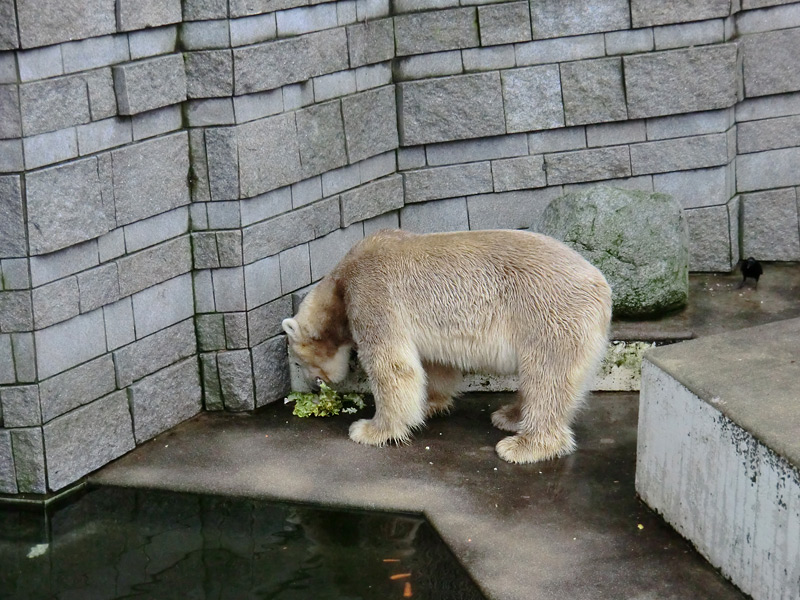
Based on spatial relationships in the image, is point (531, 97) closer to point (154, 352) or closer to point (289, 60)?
point (289, 60)

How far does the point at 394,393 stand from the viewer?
6652mm

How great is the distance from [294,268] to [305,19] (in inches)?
65.6

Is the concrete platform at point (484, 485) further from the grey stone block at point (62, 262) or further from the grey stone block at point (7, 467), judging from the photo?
the grey stone block at point (62, 262)

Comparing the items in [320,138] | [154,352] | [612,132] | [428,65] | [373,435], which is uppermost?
[428,65]

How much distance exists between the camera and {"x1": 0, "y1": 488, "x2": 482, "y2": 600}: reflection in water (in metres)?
5.35

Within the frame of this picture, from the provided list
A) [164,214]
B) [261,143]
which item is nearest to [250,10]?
[261,143]

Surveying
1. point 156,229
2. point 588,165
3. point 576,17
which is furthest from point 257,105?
point 588,165

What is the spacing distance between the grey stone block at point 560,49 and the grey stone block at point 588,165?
71 cm

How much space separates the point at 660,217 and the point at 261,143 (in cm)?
273

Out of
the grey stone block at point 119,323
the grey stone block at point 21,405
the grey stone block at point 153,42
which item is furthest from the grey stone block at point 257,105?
the grey stone block at point 21,405

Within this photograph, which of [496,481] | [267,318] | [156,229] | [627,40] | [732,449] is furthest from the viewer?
[627,40]

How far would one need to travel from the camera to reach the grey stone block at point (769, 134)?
8.51m

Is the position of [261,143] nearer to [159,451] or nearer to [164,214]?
[164,214]

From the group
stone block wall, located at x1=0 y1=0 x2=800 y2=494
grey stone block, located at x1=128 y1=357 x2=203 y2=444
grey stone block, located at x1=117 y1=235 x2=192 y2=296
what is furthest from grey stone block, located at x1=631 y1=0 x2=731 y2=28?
grey stone block, located at x1=128 y1=357 x2=203 y2=444
